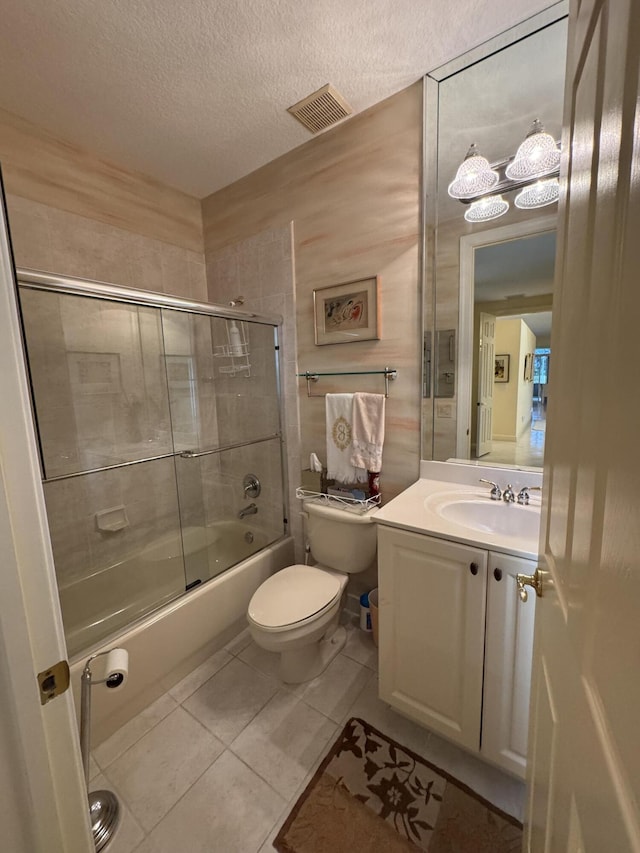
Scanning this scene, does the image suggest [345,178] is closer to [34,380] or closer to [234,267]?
[234,267]

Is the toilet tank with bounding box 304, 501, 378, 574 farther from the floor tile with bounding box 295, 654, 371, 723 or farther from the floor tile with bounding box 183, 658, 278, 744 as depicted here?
the floor tile with bounding box 183, 658, 278, 744

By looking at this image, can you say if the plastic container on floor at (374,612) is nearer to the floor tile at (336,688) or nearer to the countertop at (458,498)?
the floor tile at (336,688)

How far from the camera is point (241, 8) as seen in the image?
1.19m

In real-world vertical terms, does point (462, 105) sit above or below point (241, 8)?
below

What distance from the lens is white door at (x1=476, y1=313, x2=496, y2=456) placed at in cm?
150

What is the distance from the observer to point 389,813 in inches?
44.2

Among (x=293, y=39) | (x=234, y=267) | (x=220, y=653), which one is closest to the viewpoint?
(x=293, y=39)

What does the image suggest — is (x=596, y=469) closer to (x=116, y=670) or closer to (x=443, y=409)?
(x=116, y=670)

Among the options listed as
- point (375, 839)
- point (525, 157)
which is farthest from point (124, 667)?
point (525, 157)

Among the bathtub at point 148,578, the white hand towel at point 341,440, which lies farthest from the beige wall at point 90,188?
the bathtub at point 148,578

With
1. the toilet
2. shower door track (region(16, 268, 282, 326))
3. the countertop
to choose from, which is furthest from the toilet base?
shower door track (region(16, 268, 282, 326))

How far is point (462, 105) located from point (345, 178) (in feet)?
1.85

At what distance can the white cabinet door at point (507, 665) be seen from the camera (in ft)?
3.46

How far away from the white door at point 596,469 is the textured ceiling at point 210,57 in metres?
0.96
